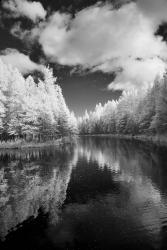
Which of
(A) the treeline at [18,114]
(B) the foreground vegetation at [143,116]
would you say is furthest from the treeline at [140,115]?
(A) the treeline at [18,114]

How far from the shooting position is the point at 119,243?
27.7ft

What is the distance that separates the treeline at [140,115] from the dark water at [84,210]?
113ft

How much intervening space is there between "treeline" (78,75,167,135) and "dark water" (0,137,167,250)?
34.5 m

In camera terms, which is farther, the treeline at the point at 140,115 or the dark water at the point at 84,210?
the treeline at the point at 140,115

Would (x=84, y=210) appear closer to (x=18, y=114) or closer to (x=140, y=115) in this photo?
(x=18, y=114)

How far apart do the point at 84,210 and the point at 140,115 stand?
62.6 meters

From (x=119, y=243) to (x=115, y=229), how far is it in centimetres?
108

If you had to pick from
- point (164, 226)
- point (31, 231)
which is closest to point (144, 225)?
point (164, 226)

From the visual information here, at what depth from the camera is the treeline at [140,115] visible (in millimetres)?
52469

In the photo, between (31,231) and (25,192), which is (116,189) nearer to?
(25,192)

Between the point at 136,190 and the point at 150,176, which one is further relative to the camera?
the point at 150,176

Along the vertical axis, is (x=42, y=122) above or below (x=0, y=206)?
above

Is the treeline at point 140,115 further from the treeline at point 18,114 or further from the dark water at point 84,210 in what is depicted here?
the dark water at point 84,210

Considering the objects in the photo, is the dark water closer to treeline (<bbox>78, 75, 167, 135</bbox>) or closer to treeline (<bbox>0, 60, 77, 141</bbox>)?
treeline (<bbox>0, 60, 77, 141</bbox>)
